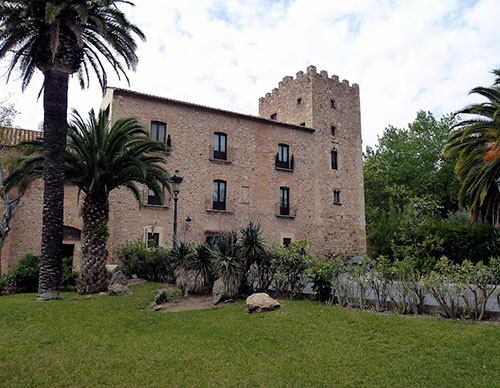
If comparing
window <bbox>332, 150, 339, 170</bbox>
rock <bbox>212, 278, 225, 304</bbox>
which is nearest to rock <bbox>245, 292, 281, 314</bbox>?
rock <bbox>212, 278, 225, 304</bbox>

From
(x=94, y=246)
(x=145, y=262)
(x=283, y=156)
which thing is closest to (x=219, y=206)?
(x=283, y=156)

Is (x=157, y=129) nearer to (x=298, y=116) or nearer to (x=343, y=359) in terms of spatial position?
(x=298, y=116)

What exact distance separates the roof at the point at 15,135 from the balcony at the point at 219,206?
929cm

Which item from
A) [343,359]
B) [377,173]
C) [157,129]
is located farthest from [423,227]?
[377,173]

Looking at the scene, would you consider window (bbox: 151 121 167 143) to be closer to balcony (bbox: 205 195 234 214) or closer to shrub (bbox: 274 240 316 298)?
balcony (bbox: 205 195 234 214)

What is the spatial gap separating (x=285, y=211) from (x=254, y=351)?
65.0 ft

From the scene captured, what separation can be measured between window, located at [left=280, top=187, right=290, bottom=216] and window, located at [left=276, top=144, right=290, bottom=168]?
1575 mm

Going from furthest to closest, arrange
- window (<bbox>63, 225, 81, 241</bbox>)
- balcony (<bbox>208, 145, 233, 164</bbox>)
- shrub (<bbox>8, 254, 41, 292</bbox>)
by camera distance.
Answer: balcony (<bbox>208, 145, 233, 164</bbox>), window (<bbox>63, 225, 81, 241</bbox>), shrub (<bbox>8, 254, 41, 292</bbox>)

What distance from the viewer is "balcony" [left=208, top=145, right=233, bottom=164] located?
79.9 feet

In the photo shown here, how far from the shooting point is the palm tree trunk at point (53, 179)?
1200 cm

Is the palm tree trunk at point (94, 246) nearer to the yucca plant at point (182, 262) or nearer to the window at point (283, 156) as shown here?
the yucca plant at point (182, 262)

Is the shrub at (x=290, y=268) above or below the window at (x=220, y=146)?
below

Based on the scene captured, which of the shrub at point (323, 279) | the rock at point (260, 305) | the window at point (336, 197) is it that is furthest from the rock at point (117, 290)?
the window at point (336, 197)

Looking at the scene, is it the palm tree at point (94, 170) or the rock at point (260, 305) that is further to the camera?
the palm tree at point (94, 170)
